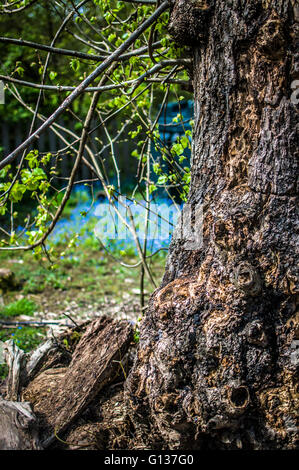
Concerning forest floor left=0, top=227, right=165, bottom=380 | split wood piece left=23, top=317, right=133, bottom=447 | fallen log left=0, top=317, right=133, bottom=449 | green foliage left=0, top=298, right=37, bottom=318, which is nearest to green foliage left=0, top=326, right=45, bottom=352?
forest floor left=0, top=227, right=165, bottom=380

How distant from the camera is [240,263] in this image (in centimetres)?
194

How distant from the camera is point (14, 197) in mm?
2521

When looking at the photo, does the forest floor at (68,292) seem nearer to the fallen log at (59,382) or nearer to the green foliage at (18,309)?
the green foliage at (18,309)

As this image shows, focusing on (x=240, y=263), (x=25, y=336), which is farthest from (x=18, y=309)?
(x=240, y=263)

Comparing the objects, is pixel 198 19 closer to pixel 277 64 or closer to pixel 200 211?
pixel 277 64

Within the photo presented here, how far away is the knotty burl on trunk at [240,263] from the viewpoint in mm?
→ 1901

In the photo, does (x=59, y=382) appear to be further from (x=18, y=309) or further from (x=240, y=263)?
(x=18, y=309)

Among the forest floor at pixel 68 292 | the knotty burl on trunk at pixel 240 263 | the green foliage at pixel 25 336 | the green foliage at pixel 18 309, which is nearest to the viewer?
the knotty burl on trunk at pixel 240 263

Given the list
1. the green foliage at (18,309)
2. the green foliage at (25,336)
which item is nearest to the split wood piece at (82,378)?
the green foliage at (25,336)

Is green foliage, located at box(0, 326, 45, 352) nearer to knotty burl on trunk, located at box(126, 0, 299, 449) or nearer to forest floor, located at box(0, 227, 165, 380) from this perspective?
forest floor, located at box(0, 227, 165, 380)

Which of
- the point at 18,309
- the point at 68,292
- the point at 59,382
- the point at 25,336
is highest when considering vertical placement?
the point at 68,292

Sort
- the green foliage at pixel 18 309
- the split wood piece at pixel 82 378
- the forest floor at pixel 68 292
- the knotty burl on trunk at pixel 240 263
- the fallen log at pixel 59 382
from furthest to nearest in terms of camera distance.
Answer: the green foliage at pixel 18 309
the forest floor at pixel 68 292
the split wood piece at pixel 82 378
the fallen log at pixel 59 382
the knotty burl on trunk at pixel 240 263

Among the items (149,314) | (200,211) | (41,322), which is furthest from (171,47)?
(41,322)

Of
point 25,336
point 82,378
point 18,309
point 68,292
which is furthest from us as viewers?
point 68,292
